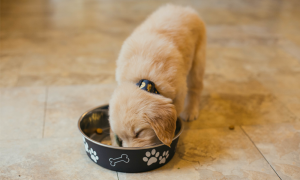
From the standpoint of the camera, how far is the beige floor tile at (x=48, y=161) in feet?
7.21

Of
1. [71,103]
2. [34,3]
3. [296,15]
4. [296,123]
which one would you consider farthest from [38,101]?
[296,15]

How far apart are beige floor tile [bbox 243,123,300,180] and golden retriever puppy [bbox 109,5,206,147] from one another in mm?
644

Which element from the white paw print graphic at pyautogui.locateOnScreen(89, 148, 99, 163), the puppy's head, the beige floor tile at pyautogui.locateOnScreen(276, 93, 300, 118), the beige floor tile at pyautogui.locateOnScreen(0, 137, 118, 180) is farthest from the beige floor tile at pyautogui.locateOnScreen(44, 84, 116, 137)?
the beige floor tile at pyautogui.locateOnScreen(276, 93, 300, 118)

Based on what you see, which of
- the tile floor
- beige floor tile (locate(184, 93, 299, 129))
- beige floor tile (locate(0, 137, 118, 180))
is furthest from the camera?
beige floor tile (locate(184, 93, 299, 129))

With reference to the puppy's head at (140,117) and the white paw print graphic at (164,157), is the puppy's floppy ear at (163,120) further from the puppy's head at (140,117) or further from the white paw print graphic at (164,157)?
the white paw print graphic at (164,157)

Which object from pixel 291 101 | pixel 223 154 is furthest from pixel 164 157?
pixel 291 101

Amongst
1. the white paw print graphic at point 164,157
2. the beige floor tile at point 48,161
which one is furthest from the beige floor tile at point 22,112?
the white paw print graphic at point 164,157

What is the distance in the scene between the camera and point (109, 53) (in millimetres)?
4742

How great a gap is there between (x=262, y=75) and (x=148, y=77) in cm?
242

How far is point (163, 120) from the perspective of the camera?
203 cm

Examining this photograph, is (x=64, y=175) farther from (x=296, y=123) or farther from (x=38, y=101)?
(x=296, y=123)

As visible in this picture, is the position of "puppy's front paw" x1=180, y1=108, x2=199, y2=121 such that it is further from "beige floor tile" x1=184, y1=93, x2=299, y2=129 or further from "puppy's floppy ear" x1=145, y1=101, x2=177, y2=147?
"puppy's floppy ear" x1=145, y1=101, x2=177, y2=147

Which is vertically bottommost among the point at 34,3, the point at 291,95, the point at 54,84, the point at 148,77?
the point at 34,3

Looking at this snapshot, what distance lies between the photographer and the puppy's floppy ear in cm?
198
